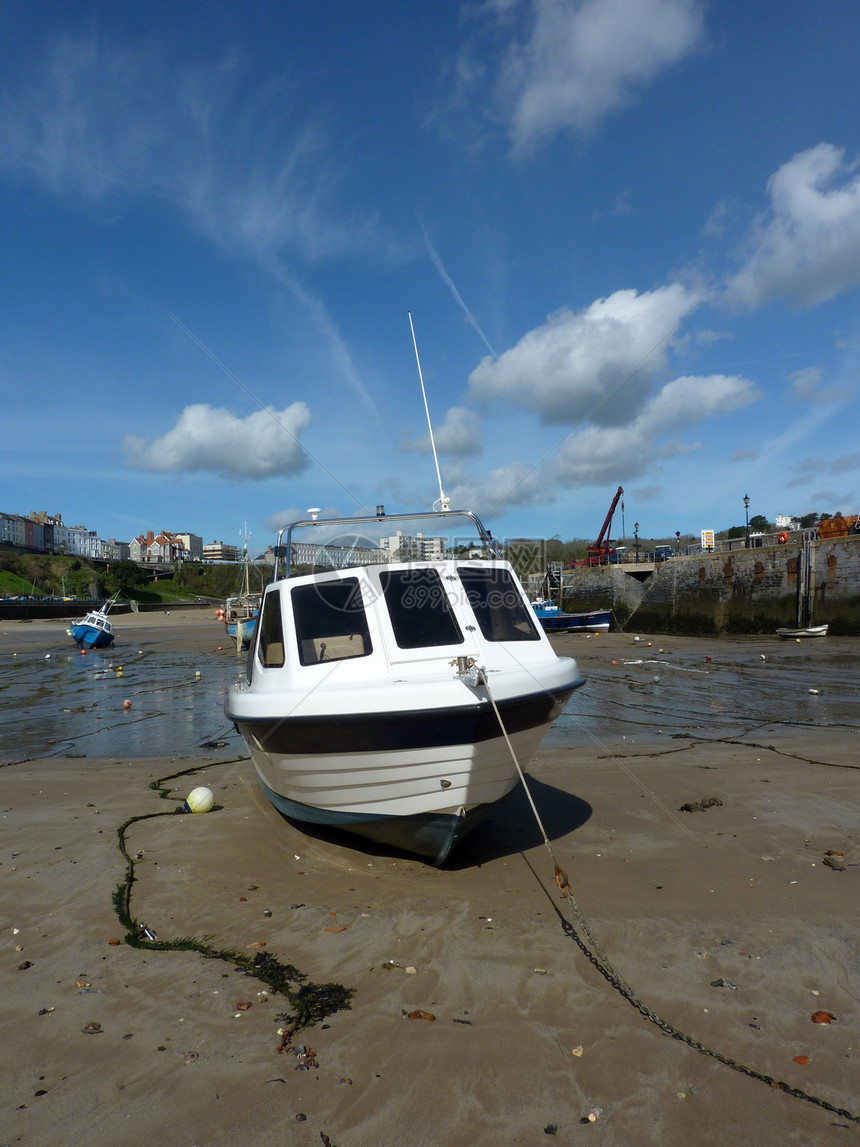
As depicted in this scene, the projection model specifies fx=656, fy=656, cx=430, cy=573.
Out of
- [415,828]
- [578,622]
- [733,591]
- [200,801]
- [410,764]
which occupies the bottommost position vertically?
[200,801]

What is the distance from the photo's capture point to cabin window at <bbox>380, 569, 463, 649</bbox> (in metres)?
5.66

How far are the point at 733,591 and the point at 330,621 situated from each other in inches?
1364

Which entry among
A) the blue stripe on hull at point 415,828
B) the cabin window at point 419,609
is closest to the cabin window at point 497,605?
the cabin window at point 419,609

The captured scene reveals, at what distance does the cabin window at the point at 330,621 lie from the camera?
568cm

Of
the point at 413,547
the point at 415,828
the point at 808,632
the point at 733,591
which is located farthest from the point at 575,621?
the point at 415,828

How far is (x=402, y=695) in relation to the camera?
4.73 m

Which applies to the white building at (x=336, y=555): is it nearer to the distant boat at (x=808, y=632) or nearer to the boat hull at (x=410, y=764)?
the boat hull at (x=410, y=764)

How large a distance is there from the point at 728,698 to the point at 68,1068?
14.3 metres

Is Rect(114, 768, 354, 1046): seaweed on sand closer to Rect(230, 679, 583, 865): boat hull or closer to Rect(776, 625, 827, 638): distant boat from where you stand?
Rect(230, 679, 583, 865): boat hull

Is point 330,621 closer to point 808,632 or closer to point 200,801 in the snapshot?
point 200,801

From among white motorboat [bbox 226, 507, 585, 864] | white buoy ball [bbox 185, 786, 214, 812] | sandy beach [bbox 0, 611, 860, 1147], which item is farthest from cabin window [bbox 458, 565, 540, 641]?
white buoy ball [bbox 185, 786, 214, 812]

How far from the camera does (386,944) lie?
4.24 metres

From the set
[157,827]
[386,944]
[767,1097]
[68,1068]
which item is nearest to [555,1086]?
[767,1097]

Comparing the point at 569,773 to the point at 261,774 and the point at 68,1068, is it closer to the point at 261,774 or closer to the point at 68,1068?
the point at 261,774
